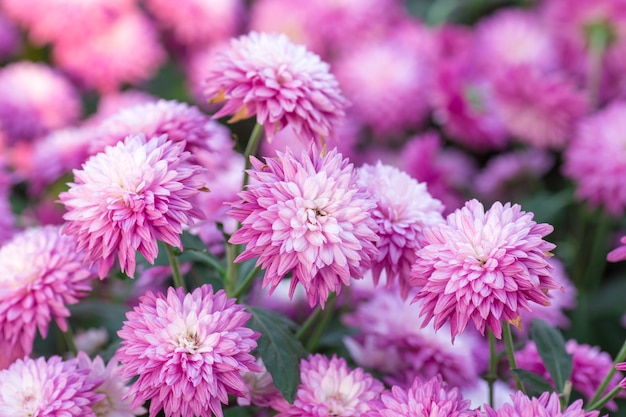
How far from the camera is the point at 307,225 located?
63cm

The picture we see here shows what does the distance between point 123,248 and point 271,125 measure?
0.62ft

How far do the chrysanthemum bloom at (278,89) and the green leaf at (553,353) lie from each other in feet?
0.96

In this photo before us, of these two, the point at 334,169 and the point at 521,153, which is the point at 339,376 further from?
the point at 521,153

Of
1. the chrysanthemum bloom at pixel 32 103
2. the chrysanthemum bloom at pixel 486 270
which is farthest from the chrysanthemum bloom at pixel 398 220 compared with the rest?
the chrysanthemum bloom at pixel 32 103

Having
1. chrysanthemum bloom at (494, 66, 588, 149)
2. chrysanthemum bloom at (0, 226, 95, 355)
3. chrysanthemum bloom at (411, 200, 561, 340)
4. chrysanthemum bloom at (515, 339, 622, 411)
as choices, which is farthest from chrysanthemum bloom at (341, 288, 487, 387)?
chrysanthemum bloom at (494, 66, 588, 149)

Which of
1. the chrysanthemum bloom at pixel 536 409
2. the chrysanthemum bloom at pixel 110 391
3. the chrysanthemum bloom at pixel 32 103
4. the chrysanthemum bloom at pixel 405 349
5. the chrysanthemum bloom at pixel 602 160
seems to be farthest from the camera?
the chrysanthemum bloom at pixel 32 103

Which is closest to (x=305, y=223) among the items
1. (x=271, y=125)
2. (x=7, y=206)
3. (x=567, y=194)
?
(x=271, y=125)

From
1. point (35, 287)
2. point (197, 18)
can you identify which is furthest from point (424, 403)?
point (197, 18)

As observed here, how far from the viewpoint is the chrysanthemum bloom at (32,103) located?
1.40 metres

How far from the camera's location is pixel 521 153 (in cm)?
148

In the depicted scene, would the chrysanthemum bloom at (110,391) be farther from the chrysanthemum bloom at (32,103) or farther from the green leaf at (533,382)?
the chrysanthemum bloom at (32,103)

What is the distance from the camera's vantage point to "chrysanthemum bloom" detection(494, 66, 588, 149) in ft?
4.24

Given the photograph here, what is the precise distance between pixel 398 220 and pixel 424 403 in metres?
0.17

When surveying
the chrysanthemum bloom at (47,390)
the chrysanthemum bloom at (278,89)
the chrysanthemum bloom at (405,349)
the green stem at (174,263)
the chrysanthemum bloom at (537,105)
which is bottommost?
the chrysanthemum bloom at (47,390)
